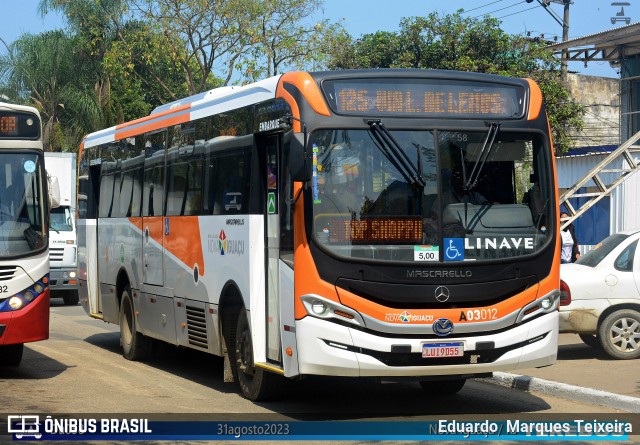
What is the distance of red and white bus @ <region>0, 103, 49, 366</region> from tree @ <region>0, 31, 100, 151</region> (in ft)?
103

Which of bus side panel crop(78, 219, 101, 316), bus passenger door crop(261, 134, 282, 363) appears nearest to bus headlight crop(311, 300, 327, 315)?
bus passenger door crop(261, 134, 282, 363)

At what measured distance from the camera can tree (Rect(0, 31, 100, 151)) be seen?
1718 inches

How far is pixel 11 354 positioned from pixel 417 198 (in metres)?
6.40

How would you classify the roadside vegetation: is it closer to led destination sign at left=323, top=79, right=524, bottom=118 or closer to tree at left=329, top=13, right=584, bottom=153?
tree at left=329, top=13, right=584, bottom=153

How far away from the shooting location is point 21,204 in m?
12.5

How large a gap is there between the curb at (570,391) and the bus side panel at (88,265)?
700cm

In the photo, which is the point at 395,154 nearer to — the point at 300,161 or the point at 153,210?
the point at 300,161

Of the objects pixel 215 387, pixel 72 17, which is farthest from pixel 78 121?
pixel 215 387

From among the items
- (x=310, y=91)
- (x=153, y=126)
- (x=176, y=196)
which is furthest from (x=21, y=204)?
(x=310, y=91)

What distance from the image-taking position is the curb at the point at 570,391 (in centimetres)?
1015

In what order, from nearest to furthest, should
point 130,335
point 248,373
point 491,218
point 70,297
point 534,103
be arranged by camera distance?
point 491,218
point 534,103
point 248,373
point 130,335
point 70,297

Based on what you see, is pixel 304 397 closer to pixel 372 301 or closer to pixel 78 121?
pixel 372 301

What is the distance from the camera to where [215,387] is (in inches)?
477

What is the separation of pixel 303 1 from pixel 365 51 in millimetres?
3413
